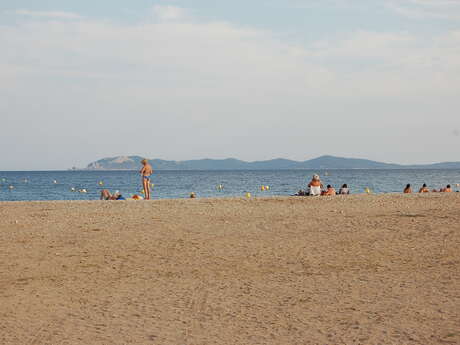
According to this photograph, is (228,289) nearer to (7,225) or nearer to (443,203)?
(7,225)

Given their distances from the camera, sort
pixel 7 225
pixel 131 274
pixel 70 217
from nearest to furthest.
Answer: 1. pixel 131 274
2. pixel 7 225
3. pixel 70 217

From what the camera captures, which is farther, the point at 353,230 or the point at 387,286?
the point at 353,230

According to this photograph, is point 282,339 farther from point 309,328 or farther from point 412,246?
point 412,246

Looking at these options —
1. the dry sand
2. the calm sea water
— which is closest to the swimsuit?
the dry sand

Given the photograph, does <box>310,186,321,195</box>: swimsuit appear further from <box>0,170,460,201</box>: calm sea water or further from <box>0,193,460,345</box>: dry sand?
<box>0,170,460,201</box>: calm sea water

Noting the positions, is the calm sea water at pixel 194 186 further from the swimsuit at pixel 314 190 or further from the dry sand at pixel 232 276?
the dry sand at pixel 232 276

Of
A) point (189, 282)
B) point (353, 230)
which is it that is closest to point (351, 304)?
point (189, 282)

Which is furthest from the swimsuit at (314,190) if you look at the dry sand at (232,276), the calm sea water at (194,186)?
the calm sea water at (194,186)

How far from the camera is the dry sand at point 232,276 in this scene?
20.3ft

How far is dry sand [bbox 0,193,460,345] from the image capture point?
618cm

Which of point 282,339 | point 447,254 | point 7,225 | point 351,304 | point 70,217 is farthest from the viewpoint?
point 70,217

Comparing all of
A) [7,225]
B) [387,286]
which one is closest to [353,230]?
[387,286]

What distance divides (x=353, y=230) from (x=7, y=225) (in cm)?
729

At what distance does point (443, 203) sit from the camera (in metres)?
15.5
